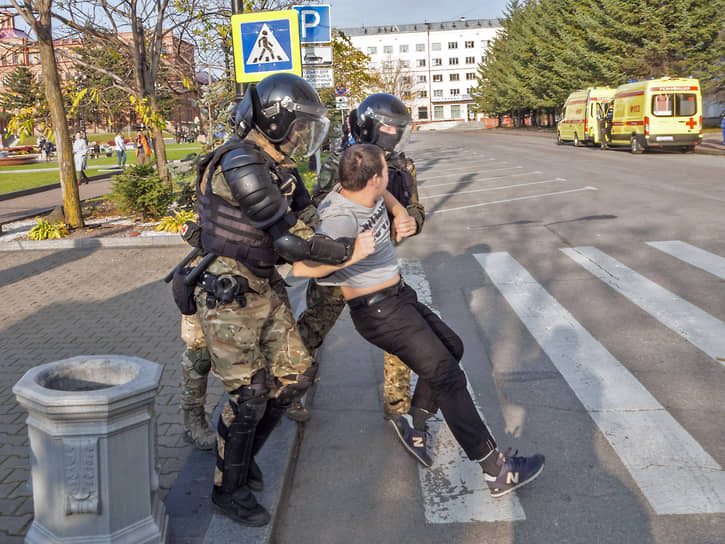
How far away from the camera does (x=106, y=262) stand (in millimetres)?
9609

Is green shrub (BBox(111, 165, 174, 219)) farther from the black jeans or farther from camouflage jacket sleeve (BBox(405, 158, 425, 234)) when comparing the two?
the black jeans

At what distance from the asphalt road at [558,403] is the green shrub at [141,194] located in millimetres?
5242

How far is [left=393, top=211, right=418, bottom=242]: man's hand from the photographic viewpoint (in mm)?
3605

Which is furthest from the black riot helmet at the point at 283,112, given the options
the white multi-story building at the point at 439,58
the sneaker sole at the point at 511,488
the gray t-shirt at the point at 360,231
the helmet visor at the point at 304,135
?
the white multi-story building at the point at 439,58

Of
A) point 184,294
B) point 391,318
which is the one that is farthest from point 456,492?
point 184,294

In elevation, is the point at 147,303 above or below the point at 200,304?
below

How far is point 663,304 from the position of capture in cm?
637

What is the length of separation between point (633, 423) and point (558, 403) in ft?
1.62

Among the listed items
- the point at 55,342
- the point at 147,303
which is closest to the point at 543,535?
the point at 55,342

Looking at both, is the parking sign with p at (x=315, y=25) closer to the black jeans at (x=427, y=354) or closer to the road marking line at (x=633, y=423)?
the road marking line at (x=633, y=423)

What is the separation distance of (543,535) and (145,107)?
11070 mm

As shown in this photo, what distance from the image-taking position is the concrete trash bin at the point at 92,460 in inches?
97.0

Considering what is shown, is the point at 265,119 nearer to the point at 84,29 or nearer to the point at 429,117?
the point at 84,29

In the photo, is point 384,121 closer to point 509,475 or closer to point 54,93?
point 509,475
